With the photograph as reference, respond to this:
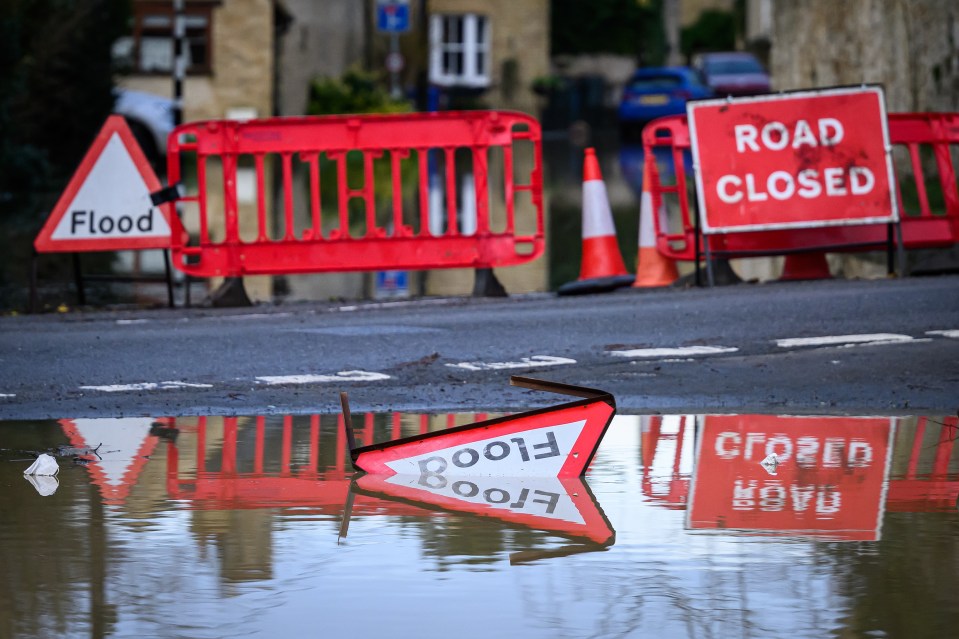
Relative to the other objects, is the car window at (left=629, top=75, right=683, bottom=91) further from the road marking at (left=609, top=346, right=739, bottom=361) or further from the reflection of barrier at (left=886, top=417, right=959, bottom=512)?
the reflection of barrier at (left=886, top=417, right=959, bottom=512)

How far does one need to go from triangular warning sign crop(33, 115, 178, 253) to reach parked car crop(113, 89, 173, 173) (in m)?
21.3

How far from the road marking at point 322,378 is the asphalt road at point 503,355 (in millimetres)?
11

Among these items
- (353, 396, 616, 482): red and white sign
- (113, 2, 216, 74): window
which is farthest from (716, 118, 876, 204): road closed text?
(113, 2, 216, 74): window

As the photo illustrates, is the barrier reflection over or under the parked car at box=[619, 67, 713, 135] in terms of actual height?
over

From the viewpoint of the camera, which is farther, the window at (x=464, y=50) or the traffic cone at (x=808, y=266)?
the window at (x=464, y=50)

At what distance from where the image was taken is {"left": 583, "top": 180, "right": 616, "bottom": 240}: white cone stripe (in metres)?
12.7

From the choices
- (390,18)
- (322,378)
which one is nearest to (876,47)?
(322,378)

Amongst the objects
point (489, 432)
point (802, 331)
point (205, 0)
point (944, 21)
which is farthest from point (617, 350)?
point (205, 0)

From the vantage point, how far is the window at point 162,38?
4106 centimetres

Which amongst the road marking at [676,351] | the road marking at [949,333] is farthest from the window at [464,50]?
the road marking at [676,351]

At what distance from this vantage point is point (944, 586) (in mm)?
4469

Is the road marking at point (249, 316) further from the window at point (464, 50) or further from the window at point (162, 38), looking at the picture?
→ the window at point (464, 50)

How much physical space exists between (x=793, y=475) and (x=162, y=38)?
121 feet

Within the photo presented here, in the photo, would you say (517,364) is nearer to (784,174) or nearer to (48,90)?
(784,174)
